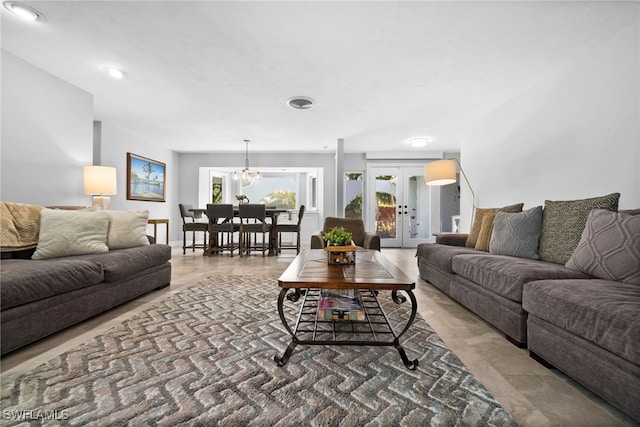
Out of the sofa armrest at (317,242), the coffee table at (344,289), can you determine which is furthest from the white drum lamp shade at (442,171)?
the coffee table at (344,289)

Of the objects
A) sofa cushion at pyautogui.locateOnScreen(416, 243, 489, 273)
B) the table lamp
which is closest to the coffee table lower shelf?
sofa cushion at pyautogui.locateOnScreen(416, 243, 489, 273)

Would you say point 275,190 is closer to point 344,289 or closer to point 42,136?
point 42,136

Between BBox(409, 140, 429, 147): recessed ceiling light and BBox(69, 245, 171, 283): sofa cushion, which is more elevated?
BBox(409, 140, 429, 147): recessed ceiling light

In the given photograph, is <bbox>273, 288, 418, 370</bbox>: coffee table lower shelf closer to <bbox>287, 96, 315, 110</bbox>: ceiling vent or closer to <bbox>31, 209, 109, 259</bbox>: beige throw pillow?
<bbox>31, 209, 109, 259</bbox>: beige throw pillow

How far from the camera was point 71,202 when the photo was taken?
341cm

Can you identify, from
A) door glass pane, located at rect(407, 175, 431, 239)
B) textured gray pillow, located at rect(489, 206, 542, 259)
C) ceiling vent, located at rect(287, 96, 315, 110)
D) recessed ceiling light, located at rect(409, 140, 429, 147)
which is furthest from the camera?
door glass pane, located at rect(407, 175, 431, 239)

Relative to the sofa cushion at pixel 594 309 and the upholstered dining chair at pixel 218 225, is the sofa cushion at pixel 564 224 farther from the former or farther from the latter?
the upholstered dining chair at pixel 218 225

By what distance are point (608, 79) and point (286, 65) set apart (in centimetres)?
279

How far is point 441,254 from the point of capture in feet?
9.41

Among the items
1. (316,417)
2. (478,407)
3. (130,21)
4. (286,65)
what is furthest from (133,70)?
(478,407)

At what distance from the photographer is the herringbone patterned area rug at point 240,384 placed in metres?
1.10

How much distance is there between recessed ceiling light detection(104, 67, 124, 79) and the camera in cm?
297

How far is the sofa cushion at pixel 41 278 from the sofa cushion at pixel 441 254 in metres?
2.89

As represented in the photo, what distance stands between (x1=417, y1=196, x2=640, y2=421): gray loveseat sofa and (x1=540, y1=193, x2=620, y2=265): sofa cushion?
0.03 metres
